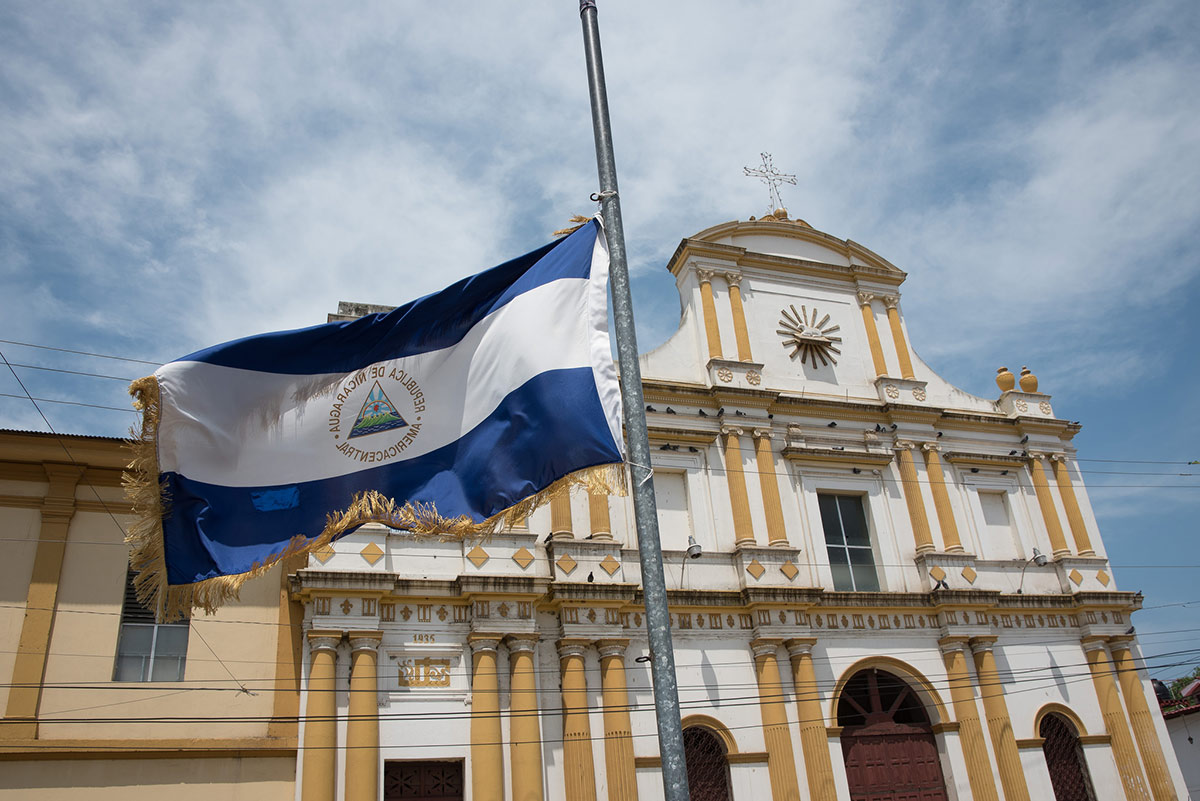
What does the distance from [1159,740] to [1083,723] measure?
158 cm

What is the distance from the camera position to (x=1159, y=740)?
19.4 m

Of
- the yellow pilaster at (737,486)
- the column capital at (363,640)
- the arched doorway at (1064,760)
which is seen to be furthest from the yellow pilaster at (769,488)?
the column capital at (363,640)

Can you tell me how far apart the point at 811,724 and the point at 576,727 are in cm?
433

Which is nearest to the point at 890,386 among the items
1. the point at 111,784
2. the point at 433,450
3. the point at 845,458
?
the point at 845,458

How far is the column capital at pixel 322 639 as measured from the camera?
1495 centimetres

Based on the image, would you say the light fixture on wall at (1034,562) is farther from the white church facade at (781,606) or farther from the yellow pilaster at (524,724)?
the yellow pilaster at (524,724)

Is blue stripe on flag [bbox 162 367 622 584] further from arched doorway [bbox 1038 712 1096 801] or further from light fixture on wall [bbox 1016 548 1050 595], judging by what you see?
light fixture on wall [bbox 1016 548 1050 595]

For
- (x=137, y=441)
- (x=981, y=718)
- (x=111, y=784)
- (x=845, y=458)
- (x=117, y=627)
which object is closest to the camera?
(x=137, y=441)

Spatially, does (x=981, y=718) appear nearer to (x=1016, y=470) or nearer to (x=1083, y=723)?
(x=1083, y=723)

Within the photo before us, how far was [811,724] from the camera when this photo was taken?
56.3ft

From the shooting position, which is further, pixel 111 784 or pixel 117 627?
pixel 117 627

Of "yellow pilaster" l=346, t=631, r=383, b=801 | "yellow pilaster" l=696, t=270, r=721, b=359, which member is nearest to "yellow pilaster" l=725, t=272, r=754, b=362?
Result: "yellow pilaster" l=696, t=270, r=721, b=359

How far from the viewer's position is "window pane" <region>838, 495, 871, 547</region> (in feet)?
65.1

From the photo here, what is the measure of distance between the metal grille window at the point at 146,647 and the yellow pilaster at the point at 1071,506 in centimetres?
1761
